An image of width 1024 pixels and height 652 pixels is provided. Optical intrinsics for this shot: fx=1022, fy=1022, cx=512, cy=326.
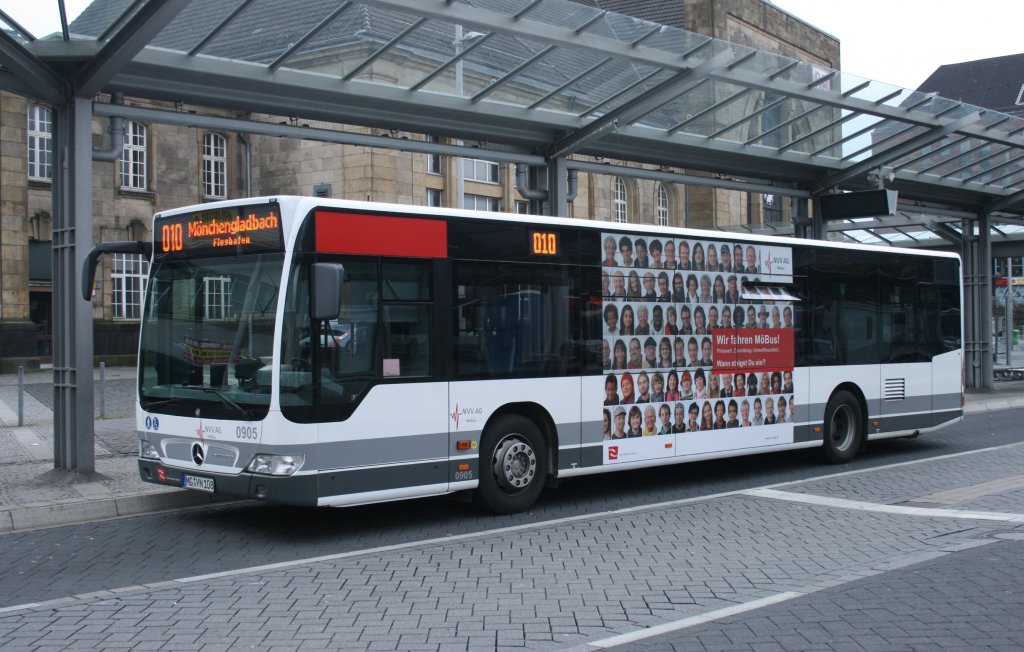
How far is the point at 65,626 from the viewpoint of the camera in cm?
602

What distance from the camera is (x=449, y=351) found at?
9352 millimetres

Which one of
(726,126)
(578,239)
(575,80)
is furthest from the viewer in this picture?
(726,126)

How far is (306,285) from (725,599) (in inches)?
162

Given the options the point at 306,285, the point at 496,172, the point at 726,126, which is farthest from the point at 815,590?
the point at 496,172

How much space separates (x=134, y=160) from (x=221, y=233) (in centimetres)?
2960

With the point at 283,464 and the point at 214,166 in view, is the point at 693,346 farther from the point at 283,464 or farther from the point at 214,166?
the point at 214,166

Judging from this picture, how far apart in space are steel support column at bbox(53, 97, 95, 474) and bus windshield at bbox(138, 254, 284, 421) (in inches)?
79.2

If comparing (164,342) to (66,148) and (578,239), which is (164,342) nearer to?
(66,148)

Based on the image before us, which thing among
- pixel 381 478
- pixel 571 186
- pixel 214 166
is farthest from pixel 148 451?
pixel 214 166

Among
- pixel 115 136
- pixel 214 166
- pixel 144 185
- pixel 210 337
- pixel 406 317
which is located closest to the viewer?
pixel 210 337

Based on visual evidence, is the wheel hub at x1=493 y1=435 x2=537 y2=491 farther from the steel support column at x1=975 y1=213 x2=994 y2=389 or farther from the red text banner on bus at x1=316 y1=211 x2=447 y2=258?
the steel support column at x1=975 y1=213 x2=994 y2=389

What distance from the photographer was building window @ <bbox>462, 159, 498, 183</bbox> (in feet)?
122

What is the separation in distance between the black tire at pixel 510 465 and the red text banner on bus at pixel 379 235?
1802 mm

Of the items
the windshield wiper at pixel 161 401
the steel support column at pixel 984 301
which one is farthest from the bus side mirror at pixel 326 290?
the steel support column at pixel 984 301
